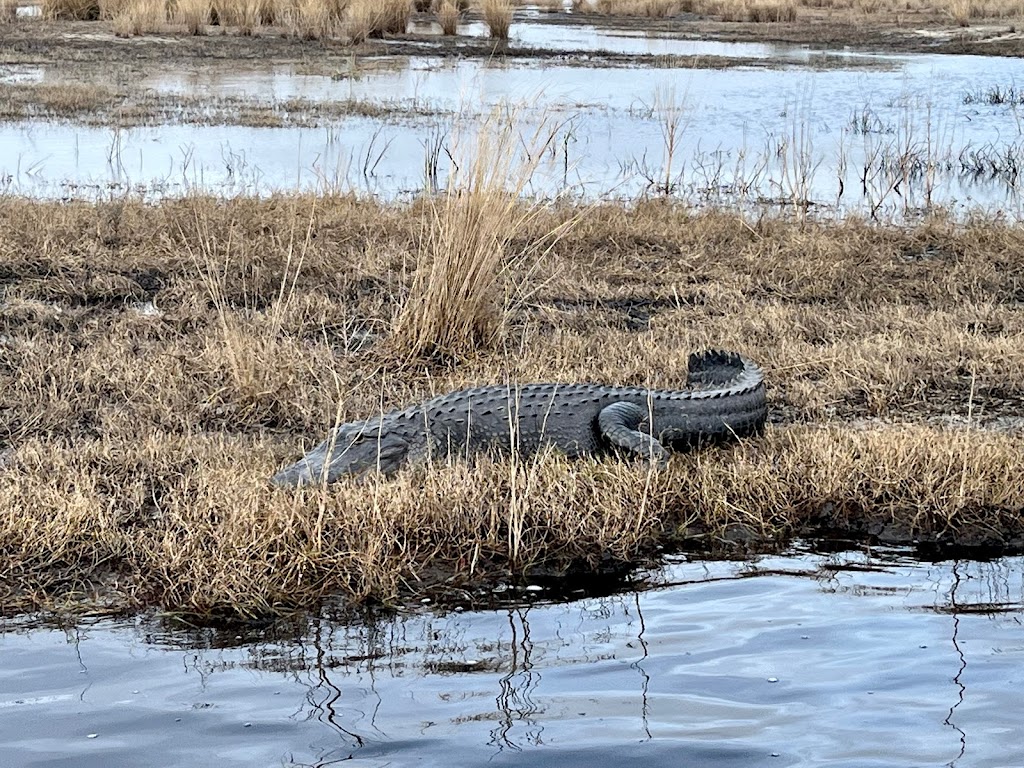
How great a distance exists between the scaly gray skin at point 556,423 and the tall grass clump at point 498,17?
18.9m

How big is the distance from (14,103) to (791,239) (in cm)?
969

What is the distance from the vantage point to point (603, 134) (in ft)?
43.5

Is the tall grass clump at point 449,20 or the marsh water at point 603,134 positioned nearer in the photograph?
the marsh water at point 603,134

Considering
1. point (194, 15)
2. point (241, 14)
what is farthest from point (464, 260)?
point (241, 14)

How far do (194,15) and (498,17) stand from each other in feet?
18.0

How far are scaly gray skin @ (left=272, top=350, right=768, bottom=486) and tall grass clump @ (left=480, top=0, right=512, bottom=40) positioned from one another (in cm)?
1892

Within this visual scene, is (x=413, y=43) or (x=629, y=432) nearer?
(x=629, y=432)

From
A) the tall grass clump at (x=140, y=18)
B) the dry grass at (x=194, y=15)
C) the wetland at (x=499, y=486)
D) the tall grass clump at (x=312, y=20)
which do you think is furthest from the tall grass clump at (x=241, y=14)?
the wetland at (x=499, y=486)

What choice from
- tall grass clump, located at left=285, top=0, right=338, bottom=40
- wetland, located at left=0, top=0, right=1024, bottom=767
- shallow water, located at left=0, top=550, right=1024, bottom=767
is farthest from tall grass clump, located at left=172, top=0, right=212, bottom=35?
shallow water, located at left=0, top=550, right=1024, bottom=767

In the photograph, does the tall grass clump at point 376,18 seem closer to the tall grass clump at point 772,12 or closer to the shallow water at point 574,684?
the tall grass clump at point 772,12

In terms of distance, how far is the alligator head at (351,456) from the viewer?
Result: 434 cm

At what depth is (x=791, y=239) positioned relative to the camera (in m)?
8.09

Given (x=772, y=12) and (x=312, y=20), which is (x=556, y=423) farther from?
(x=772, y=12)

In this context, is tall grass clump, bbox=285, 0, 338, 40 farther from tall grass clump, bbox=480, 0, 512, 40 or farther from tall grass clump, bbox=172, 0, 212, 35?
tall grass clump, bbox=480, 0, 512, 40
